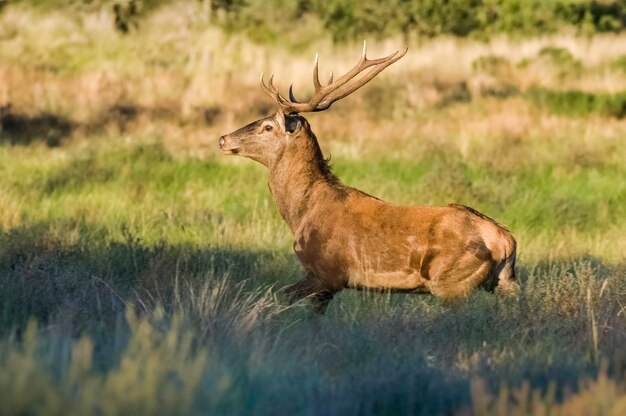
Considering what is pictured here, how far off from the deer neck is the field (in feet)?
2.38

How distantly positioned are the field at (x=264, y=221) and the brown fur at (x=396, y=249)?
0.15 m

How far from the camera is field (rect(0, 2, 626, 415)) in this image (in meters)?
6.23

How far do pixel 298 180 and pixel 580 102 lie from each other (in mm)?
12668

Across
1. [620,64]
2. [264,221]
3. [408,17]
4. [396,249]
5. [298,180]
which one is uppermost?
[408,17]

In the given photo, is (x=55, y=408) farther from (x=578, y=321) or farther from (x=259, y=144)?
(x=259, y=144)

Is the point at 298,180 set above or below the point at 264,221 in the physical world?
above

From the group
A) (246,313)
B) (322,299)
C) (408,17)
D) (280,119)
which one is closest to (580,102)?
(280,119)

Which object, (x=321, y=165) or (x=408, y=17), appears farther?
(x=408, y=17)

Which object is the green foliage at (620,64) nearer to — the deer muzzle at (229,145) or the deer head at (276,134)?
the deer head at (276,134)

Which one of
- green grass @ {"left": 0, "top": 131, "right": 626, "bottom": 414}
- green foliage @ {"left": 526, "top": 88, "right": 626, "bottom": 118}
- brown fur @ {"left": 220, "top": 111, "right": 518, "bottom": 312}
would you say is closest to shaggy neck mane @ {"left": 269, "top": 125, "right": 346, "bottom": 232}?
brown fur @ {"left": 220, "top": 111, "right": 518, "bottom": 312}

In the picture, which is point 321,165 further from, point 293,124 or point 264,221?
point 264,221

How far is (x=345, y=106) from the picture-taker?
72.7ft

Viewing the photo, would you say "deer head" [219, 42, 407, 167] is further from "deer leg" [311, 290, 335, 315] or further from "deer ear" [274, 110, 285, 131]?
"deer leg" [311, 290, 335, 315]

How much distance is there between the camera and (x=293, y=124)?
9945 mm
